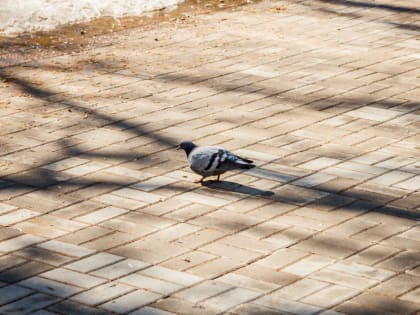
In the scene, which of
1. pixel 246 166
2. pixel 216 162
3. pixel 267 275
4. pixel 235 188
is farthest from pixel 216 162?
pixel 267 275

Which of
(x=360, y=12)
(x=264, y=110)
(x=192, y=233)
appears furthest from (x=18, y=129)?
(x=360, y=12)

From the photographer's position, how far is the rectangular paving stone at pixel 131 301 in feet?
25.4

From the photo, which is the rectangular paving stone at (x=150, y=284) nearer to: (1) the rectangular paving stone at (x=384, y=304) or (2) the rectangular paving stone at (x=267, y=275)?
(2) the rectangular paving stone at (x=267, y=275)

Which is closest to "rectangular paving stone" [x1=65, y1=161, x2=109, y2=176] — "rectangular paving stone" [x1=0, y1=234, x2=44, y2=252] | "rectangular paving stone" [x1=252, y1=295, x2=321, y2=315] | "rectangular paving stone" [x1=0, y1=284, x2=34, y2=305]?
"rectangular paving stone" [x1=0, y1=234, x2=44, y2=252]

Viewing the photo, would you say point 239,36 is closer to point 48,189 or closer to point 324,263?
point 48,189

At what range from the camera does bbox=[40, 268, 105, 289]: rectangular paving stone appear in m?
8.18

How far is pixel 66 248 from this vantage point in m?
8.85

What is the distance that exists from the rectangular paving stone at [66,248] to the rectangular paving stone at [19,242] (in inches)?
4.4

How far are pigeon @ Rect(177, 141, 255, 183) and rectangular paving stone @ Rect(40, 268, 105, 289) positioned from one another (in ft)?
6.17

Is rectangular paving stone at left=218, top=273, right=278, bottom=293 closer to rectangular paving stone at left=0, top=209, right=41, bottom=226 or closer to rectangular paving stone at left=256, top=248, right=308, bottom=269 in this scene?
rectangular paving stone at left=256, top=248, right=308, bottom=269

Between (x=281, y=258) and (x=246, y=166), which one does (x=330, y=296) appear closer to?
(x=281, y=258)

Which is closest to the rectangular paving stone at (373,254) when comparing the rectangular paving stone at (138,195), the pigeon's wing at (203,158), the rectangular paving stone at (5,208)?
the pigeon's wing at (203,158)

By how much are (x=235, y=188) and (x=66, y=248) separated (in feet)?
6.30

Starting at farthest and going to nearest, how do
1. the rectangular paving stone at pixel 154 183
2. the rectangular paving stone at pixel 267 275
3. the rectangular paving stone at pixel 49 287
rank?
the rectangular paving stone at pixel 154 183 < the rectangular paving stone at pixel 267 275 < the rectangular paving stone at pixel 49 287
